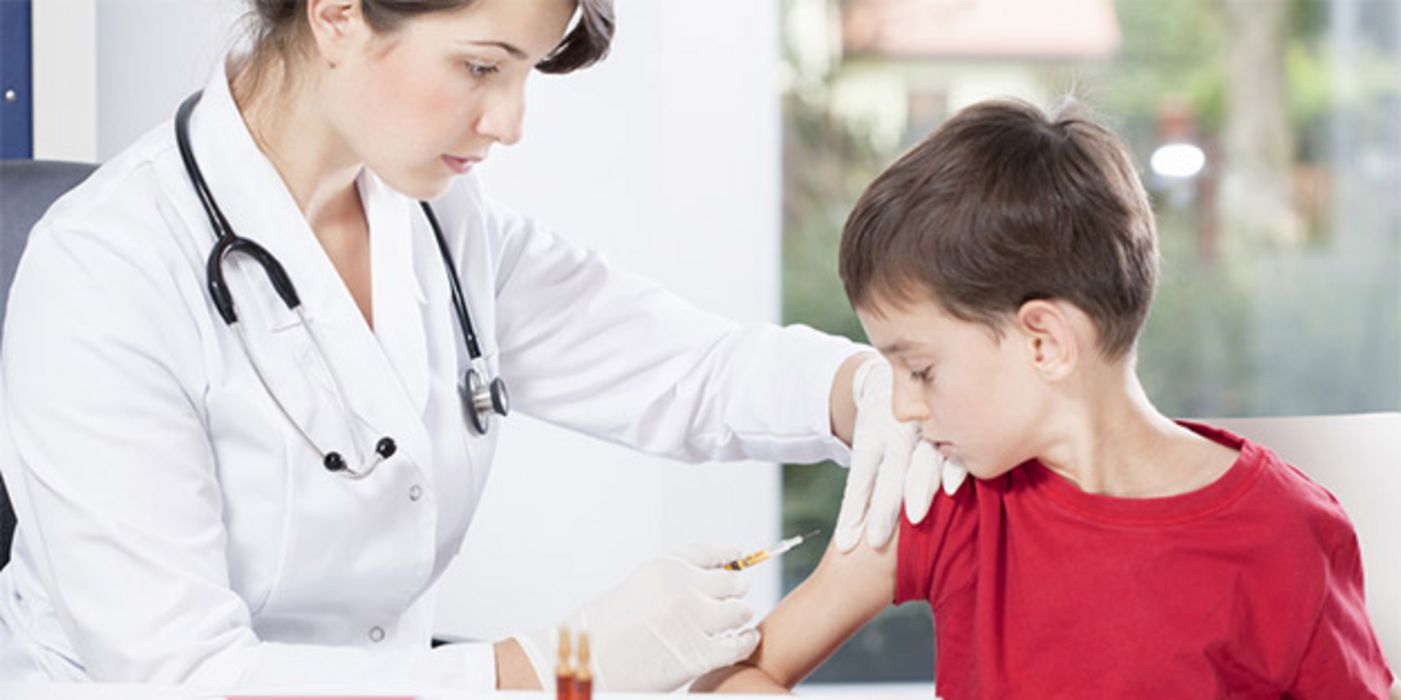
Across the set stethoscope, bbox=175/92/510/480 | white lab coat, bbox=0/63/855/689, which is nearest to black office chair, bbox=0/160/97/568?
white lab coat, bbox=0/63/855/689

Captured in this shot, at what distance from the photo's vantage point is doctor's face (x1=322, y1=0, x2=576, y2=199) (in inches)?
56.7

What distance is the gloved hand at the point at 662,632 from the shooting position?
141cm

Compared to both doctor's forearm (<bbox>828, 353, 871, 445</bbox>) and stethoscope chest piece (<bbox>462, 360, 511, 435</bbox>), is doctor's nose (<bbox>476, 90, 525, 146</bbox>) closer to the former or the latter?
stethoscope chest piece (<bbox>462, 360, 511, 435</bbox>)

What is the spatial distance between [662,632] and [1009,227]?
45 cm

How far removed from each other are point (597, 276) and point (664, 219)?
1.08 metres

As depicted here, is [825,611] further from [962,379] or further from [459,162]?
[459,162]

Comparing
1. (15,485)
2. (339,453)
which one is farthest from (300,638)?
(15,485)

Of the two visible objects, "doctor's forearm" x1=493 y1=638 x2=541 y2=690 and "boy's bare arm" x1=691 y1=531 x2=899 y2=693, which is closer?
"doctor's forearm" x1=493 y1=638 x2=541 y2=690

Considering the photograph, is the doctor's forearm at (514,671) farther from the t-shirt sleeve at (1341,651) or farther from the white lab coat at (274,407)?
the t-shirt sleeve at (1341,651)

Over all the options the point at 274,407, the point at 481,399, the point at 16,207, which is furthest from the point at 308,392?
the point at 16,207

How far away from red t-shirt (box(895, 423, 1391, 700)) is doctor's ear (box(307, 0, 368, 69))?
66 centimetres

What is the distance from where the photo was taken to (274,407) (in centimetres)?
146

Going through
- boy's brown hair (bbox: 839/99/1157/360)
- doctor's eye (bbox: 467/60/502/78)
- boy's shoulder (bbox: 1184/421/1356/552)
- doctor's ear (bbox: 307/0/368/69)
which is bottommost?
boy's shoulder (bbox: 1184/421/1356/552)

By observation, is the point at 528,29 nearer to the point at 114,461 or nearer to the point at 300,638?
the point at 114,461
